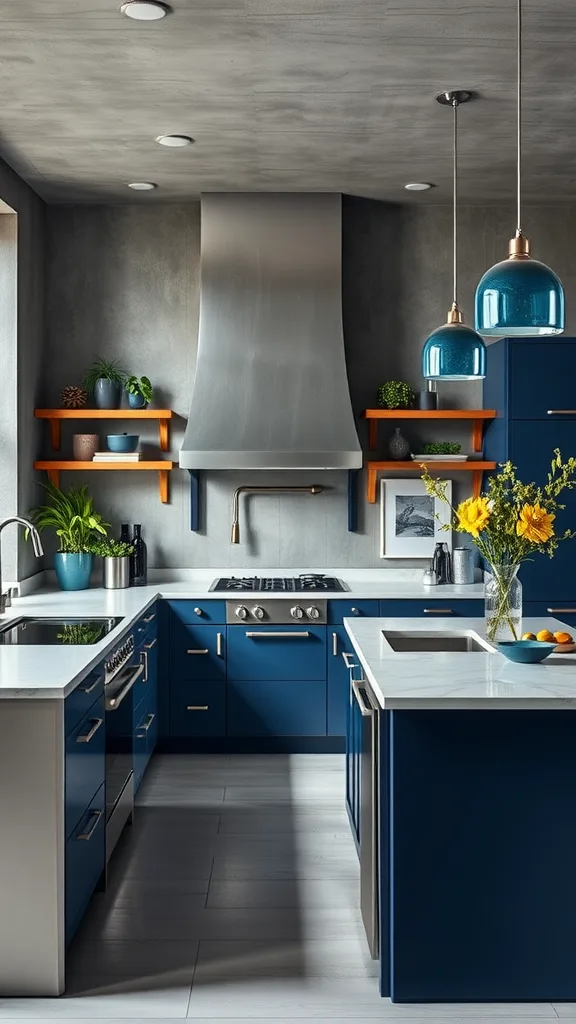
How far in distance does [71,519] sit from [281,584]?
114 centimetres

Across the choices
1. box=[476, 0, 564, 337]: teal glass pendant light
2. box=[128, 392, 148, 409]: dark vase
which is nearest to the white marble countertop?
box=[476, 0, 564, 337]: teal glass pendant light

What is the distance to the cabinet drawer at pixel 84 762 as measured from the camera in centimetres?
293

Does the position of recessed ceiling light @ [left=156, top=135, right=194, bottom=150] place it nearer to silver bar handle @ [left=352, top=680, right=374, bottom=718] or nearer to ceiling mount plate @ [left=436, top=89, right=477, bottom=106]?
ceiling mount plate @ [left=436, top=89, right=477, bottom=106]

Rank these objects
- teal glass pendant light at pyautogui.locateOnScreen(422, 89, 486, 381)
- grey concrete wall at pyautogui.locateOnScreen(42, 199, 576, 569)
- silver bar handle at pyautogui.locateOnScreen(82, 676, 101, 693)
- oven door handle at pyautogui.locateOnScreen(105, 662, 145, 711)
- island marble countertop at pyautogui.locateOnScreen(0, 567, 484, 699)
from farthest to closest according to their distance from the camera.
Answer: grey concrete wall at pyautogui.locateOnScreen(42, 199, 576, 569) < oven door handle at pyautogui.locateOnScreen(105, 662, 145, 711) < teal glass pendant light at pyautogui.locateOnScreen(422, 89, 486, 381) < silver bar handle at pyautogui.locateOnScreen(82, 676, 101, 693) < island marble countertop at pyautogui.locateOnScreen(0, 567, 484, 699)

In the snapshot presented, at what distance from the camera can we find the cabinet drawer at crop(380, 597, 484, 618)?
506 cm

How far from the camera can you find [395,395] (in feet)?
17.9

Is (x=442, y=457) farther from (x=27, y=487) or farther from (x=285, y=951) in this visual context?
(x=285, y=951)

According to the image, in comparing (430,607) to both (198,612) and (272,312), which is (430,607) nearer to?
(198,612)

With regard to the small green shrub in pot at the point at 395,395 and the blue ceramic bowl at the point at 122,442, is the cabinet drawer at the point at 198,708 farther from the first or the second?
the small green shrub in pot at the point at 395,395

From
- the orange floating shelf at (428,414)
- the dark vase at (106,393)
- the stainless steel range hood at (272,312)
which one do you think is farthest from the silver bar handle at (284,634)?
the dark vase at (106,393)

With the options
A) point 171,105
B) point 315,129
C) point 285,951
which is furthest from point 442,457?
point 285,951

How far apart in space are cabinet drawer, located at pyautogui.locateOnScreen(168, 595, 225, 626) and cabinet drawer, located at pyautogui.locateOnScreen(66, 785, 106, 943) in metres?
1.69

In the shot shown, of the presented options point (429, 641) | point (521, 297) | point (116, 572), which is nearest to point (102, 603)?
point (116, 572)

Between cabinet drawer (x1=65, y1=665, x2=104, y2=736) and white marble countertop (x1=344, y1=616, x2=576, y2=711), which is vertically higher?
white marble countertop (x1=344, y1=616, x2=576, y2=711)
